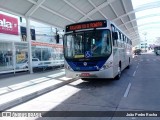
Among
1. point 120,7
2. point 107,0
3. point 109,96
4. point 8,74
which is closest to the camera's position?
point 109,96

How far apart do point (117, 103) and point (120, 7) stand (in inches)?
1003

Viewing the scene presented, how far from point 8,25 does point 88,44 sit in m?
11.0

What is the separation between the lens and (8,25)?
1973 centimetres

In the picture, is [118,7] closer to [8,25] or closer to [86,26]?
[8,25]

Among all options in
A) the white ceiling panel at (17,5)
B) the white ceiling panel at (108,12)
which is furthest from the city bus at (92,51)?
the white ceiling panel at (108,12)

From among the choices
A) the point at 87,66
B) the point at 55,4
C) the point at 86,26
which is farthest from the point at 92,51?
the point at 55,4

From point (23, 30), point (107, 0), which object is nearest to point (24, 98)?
point (23, 30)

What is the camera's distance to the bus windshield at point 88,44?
1119cm

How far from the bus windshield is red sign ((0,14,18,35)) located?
9.08 metres

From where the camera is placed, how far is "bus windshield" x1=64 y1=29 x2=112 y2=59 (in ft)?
36.7

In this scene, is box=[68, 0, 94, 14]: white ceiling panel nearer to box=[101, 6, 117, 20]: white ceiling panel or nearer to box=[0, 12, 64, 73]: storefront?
box=[101, 6, 117, 20]: white ceiling panel

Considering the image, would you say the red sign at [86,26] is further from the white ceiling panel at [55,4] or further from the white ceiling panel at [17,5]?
the white ceiling panel at [55,4]

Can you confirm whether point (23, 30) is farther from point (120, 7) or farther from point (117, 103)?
point (117, 103)

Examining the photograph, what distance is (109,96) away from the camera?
29.0ft
